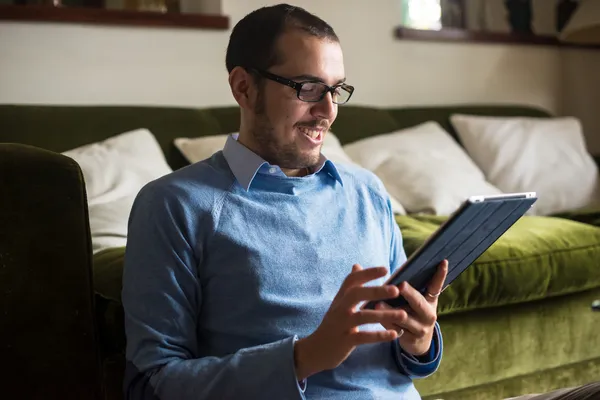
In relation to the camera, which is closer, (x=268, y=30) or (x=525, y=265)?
(x=268, y=30)

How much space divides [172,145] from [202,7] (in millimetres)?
743

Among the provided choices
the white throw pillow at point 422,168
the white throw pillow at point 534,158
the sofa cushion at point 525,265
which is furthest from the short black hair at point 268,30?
the white throw pillow at point 534,158

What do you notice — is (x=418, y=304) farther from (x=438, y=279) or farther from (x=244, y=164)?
(x=244, y=164)

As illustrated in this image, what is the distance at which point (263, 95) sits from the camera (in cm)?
115

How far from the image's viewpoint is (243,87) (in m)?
1.18

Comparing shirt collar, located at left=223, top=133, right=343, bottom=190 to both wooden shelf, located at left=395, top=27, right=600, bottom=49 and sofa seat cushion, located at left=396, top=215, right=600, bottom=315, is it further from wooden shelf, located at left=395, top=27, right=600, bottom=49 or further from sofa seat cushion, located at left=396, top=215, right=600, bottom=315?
wooden shelf, located at left=395, top=27, right=600, bottom=49

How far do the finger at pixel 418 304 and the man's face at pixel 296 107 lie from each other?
0.89 feet

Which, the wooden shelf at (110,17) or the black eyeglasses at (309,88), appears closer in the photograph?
the black eyeglasses at (309,88)

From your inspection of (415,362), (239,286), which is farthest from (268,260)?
(415,362)

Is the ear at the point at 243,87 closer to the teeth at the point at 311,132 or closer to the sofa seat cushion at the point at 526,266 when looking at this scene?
the teeth at the point at 311,132

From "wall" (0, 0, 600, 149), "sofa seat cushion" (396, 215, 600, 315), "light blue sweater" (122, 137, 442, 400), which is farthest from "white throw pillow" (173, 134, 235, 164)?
"light blue sweater" (122, 137, 442, 400)

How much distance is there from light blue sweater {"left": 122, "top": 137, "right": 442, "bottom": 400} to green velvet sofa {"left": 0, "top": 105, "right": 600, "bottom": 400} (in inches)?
9.0

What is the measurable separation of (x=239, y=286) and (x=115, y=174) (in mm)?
1031

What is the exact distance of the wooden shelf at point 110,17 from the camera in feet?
8.00
